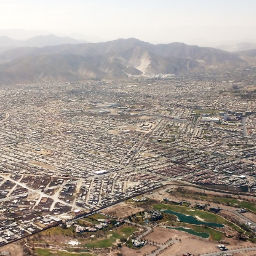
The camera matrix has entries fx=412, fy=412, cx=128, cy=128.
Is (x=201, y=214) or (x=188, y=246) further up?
(x=201, y=214)

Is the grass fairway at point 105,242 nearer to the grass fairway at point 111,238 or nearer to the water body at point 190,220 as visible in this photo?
the grass fairway at point 111,238

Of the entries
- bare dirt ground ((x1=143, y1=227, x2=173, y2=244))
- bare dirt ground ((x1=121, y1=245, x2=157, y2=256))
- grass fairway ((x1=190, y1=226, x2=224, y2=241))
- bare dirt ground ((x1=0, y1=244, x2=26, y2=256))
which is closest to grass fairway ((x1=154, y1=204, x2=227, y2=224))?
grass fairway ((x1=190, y1=226, x2=224, y2=241))

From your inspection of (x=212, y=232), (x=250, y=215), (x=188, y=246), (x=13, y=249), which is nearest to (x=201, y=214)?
(x=212, y=232)

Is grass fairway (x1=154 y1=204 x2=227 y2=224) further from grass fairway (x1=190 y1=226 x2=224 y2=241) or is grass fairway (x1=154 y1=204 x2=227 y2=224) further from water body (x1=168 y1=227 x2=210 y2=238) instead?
water body (x1=168 y1=227 x2=210 y2=238)

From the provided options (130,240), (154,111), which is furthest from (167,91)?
(130,240)

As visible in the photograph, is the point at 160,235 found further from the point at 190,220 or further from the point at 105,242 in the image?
the point at 105,242

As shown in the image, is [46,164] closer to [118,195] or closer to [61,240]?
[118,195]
